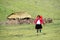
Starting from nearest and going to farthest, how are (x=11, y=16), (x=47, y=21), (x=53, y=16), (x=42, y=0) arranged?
(x=47, y=21)
(x=11, y=16)
(x=53, y=16)
(x=42, y=0)

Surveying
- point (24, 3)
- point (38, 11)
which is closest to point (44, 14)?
point (38, 11)

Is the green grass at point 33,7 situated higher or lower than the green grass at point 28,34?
higher

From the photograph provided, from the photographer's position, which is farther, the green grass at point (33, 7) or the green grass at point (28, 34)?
the green grass at point (33, 7)

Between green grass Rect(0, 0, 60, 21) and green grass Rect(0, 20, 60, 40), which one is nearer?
green grass Rect(0, 20, 60, 40)

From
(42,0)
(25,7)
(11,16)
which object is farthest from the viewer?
(42,0)

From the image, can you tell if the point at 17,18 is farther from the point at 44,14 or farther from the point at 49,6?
the point at 49,6

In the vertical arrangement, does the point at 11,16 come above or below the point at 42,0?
below

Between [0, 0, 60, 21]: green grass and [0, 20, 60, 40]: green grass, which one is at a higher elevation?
[0, 0, 60, 21]: green grass

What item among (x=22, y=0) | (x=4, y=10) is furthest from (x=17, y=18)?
(x=22, y=0)

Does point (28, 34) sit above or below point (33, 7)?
below

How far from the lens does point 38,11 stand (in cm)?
4172

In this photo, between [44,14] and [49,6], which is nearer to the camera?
[44,14]

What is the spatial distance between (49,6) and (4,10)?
27.3 feet

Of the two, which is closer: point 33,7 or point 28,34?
point 28,34
